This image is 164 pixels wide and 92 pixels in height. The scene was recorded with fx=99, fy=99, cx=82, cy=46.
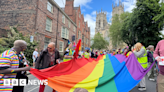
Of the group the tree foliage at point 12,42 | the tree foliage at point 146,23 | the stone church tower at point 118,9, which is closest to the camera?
the tree foliage at point 12,42

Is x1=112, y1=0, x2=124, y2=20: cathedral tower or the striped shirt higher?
x1=112, y1=0, x2=124, y2=20: cathedral tower

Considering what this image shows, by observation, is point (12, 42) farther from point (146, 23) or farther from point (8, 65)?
point (146, 23)

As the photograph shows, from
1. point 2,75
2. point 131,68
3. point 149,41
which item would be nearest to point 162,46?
point 131,68

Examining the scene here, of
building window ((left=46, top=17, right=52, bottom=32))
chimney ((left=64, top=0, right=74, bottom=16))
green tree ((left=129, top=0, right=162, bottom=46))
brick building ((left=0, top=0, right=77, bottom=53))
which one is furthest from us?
chimney ((left=64, top=0, right=74, bottom=16))

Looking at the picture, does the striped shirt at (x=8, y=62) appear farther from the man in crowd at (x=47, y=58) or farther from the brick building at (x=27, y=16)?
the brick building at (x=27, y=16)

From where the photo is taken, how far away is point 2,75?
1.85 m

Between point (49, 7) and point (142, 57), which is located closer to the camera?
point (142, 57)

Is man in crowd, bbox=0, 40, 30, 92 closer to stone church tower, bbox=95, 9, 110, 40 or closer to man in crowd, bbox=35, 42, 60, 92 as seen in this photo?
man in crowd, bbox=35, 42, 60, 92

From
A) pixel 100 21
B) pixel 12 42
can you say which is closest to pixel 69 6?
pixel 12 42

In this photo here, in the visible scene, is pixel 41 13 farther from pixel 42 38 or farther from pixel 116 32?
pixel 116 32

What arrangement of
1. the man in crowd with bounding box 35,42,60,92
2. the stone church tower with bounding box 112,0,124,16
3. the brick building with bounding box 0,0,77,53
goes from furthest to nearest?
1. the stone church tower with bounding box 112,0,124,16
2. the brick building with bounding box 0,0,77,53
3. the man in crowd with bounding box 35,42,60,92

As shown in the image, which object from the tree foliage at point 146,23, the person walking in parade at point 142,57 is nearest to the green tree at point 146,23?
the tree foliage at point 146,23

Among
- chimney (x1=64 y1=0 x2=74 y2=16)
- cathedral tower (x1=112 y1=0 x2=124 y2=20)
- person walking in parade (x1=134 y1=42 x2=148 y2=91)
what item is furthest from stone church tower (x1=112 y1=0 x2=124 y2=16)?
person walking in parade (x1=134 y1=42 x2=148 y2=91)

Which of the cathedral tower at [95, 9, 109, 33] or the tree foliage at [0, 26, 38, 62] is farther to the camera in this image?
the cathedral tower at [95, 9, 109, 33]
